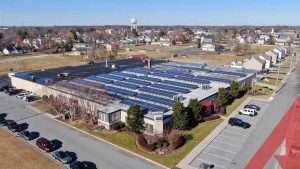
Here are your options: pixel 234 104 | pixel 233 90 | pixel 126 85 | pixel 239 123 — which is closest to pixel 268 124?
pixel 239 123

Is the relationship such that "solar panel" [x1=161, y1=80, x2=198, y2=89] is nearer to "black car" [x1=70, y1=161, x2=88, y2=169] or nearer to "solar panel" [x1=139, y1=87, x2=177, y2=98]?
"solar panel" [x1=139, y1=87, x2=177, y2=98]

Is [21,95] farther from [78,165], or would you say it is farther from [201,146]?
[201,146]

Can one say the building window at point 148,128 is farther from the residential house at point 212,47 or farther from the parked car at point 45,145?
the residential house at point 212,47

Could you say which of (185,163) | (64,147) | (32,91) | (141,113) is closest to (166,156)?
(185,163)

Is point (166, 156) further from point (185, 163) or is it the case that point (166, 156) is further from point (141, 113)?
point (141, 113)

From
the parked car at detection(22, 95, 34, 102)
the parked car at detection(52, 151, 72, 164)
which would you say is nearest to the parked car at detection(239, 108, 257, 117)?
the parked car at detection(52, 151, 72, 164)

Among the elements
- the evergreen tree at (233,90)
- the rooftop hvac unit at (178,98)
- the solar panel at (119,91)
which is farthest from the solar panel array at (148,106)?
the evergreen tree at (233,90)

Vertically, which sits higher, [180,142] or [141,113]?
[141,113]
